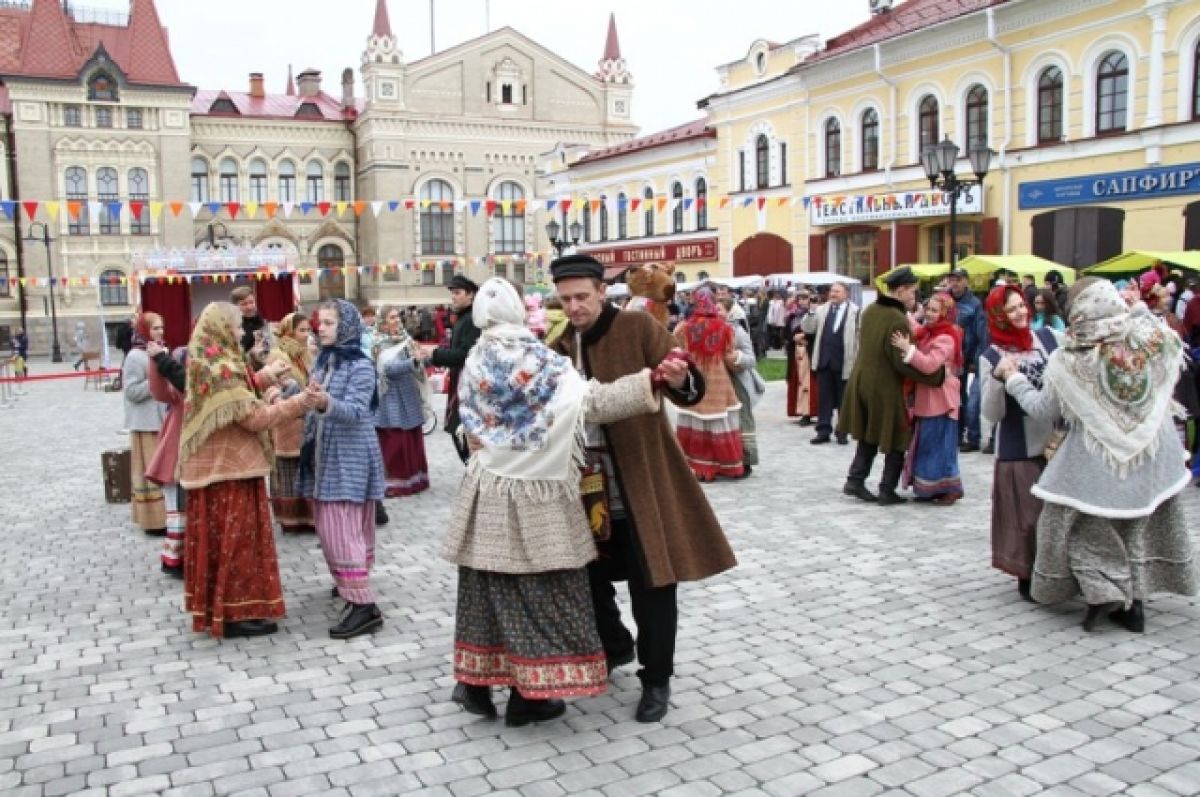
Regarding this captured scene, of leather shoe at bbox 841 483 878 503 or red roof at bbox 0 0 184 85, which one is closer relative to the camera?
leather shoe at bbox 841 483 878 503

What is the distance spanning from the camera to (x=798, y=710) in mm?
4285

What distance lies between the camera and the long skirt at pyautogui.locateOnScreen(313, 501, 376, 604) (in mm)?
5398

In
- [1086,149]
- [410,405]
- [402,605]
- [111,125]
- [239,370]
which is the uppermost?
[111,125]

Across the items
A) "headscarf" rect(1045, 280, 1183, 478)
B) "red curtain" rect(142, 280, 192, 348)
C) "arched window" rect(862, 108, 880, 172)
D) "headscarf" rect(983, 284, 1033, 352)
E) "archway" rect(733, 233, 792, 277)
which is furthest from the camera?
"archway" rect(733, 233, 792, 277)

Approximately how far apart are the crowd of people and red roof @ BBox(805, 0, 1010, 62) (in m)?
17.0

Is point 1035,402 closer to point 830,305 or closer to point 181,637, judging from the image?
point 181,637

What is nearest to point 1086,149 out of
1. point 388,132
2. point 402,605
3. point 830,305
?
point 830,305

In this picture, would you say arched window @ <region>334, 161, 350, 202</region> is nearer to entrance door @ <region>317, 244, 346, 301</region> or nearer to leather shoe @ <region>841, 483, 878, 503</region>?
entrance door @ <region>317, 244, 346, 301</region>

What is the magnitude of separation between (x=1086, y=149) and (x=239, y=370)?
19.7 meters

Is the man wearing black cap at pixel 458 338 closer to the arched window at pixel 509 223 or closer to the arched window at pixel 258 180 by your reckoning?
the arched window at pixel 509 223

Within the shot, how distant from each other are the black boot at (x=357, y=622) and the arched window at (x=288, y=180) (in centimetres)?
4503

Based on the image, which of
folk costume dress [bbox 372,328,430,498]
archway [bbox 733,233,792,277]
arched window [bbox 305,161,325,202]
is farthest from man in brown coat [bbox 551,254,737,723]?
arched window [bbox 305,161,325,202]

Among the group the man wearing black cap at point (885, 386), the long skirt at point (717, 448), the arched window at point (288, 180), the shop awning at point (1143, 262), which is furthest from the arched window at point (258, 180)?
the man wearing black cap at point (885, 386)

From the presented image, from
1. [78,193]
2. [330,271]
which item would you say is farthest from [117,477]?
[330,271]
